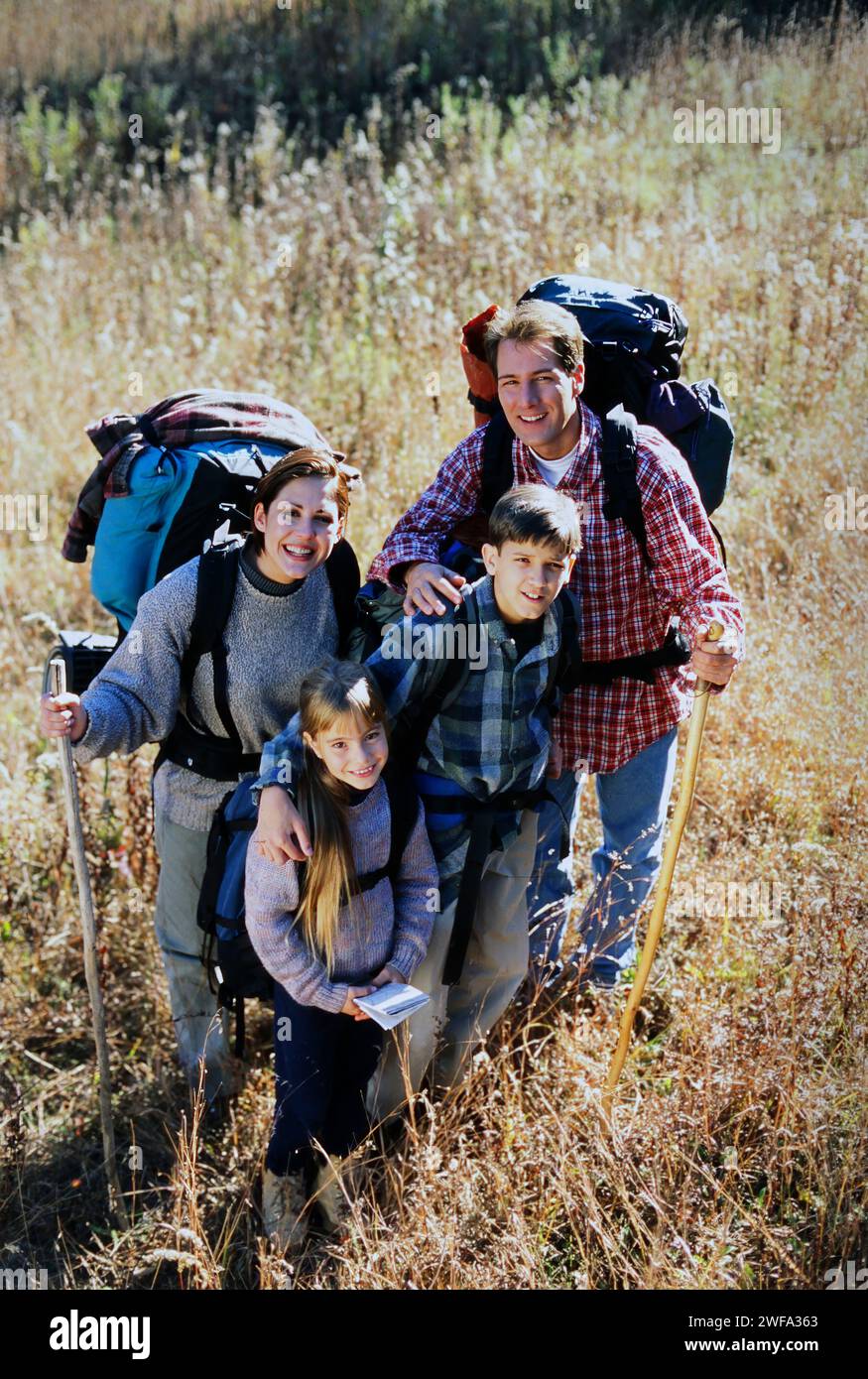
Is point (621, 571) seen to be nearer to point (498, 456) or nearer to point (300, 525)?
point (498, 456)

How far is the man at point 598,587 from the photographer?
9.72ft

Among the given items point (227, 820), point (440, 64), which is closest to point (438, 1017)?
point (227, 820)

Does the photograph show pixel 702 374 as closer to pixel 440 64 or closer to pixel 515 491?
pixel 515 491

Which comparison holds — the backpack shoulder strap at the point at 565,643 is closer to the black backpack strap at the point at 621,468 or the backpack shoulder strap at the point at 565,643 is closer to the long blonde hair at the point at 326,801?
the black backpack strap at the point at 621,468

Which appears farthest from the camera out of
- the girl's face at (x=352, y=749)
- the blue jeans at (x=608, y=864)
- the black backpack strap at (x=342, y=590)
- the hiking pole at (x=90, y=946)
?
the blue jeans at (x=608, y=864)

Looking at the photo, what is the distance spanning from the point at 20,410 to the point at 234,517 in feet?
14.5

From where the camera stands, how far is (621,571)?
3221 mm

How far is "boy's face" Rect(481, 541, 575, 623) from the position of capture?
278cm

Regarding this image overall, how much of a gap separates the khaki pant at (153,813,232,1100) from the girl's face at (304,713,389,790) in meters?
0.81

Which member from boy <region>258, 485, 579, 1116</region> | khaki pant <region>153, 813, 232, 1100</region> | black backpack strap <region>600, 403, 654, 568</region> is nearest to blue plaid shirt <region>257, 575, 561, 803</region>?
boy <region>258, 485, 579, 1116</region>

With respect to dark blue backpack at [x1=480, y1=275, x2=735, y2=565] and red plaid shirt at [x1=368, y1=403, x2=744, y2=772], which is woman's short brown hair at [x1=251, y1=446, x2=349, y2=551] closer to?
red plaid shirt at [x1=368, y1=403, x2=744, y2=772]

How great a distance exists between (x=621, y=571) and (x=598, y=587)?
0.25 feet

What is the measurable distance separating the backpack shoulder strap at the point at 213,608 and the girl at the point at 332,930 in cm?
37

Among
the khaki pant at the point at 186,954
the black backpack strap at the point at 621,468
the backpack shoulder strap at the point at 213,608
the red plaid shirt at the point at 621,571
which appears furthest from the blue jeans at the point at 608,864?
the backpack shoulder strap at the point at 213,608
